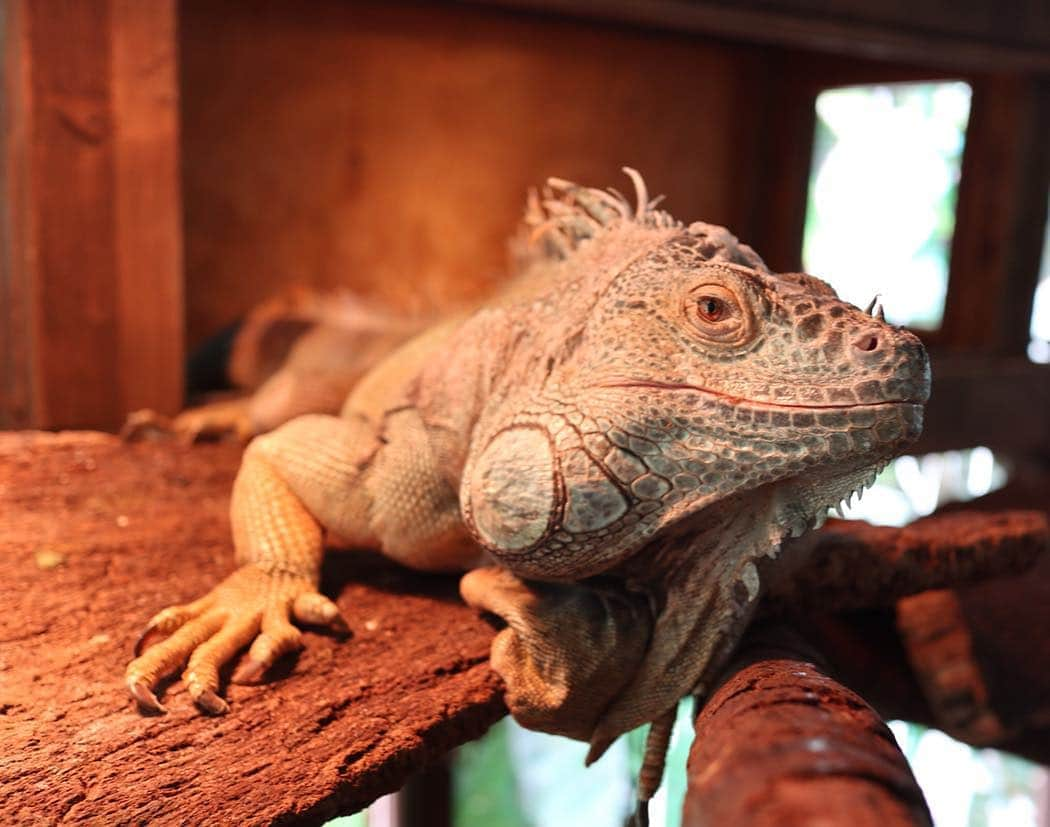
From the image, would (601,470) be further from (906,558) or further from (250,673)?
(906,558)

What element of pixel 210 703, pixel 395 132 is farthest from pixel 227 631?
pixel 395 132

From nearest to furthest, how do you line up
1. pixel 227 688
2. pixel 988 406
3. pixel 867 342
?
pixel 867 342 → pixel 227 688 → pixel 988 406

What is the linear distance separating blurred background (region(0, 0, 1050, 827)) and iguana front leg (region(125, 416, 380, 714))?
1235 millimetres

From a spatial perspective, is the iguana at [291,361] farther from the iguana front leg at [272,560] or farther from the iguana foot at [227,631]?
the iguana foot at [227,631]

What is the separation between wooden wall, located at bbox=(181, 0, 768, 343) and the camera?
559 cm

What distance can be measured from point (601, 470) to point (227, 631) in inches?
37.6

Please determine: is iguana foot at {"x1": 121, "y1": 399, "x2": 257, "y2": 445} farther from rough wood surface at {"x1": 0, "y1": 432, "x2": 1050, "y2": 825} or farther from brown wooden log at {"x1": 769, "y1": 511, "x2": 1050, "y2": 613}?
brown wooden log at {"x1": 769, "y1": 511, "x2": 1050, "y2": 613}

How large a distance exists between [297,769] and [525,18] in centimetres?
562

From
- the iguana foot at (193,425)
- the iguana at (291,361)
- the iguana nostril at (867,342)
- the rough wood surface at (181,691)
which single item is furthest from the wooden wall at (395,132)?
the iguana nostril at (867,342)

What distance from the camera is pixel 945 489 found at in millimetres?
7648

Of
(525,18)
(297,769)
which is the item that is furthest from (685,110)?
(297,769)

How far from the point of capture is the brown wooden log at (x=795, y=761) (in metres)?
1.27

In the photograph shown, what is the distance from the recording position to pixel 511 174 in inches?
258

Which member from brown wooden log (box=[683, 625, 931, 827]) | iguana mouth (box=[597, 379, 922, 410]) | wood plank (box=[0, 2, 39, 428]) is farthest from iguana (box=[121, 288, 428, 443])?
brown wooden log (box=[683, 625, 931, 827])
